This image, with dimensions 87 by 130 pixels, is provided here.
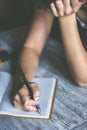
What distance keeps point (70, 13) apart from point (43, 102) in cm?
35

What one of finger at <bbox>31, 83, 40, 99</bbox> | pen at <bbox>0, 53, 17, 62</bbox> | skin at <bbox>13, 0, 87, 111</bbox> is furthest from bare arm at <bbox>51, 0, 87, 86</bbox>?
pen at <bbox>0, 53, 17, 62</bbox>

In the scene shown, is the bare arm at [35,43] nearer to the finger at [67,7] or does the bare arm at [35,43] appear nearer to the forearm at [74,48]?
the forearm at [74,48]

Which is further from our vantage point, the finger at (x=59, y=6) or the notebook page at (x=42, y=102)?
the finger at (x=59, y=6)

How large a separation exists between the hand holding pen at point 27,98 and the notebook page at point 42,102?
16 millimetres

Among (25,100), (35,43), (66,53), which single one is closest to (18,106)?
(25,100)

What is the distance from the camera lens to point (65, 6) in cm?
99

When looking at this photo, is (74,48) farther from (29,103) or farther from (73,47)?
(29,103)

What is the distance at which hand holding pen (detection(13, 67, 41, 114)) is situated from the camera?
2.86 feet

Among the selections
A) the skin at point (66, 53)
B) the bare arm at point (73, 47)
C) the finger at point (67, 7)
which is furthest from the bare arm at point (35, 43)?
the finger at point (67, 7)

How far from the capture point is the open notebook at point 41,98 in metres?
0.86

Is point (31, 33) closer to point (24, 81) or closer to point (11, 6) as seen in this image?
point (24, 81)

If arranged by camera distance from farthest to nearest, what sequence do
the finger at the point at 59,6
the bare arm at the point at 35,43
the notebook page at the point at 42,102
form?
1. the bare arm at the point at 35,43
2. the finger at the point at 59,6
3. the notebook page at the point at 42,102

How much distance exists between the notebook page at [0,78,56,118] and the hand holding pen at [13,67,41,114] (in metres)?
0.02

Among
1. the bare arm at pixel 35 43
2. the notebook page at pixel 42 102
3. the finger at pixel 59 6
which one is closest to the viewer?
the notebook page at pixel 42 102
